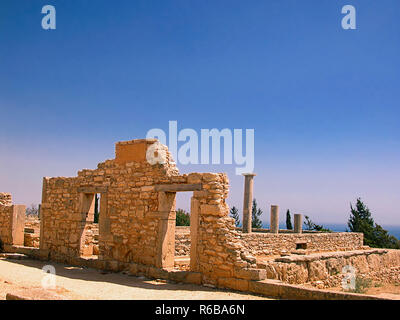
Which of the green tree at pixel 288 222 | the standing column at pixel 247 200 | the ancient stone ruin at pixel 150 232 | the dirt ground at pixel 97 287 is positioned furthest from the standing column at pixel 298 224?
the dirt ground at pixel 97 287

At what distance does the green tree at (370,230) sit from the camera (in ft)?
102

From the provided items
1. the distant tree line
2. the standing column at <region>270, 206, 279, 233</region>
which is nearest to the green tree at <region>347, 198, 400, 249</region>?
the distant tree line

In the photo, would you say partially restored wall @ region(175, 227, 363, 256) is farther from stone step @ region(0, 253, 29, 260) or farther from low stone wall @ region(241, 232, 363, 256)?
stone step @ region(0, 253, 29, 260)

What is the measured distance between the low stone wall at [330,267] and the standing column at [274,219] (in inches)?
248

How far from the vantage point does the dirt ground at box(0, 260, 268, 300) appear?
7.26m

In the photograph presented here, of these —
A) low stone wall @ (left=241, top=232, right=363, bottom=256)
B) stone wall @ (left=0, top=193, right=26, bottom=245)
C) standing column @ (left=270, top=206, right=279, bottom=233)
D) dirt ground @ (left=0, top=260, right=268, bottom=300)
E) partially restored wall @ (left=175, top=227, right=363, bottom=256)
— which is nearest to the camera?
dirt ground @ (left=0, top=260, right=268, bottom=300)

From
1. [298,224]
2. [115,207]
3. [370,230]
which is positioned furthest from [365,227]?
[115,207]

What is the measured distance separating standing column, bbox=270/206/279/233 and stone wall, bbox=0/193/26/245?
13.4 meters

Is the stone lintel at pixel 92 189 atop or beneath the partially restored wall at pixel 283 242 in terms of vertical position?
atop

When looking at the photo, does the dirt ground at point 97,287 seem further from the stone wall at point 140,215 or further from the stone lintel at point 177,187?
the stone lintel at point 177,187
